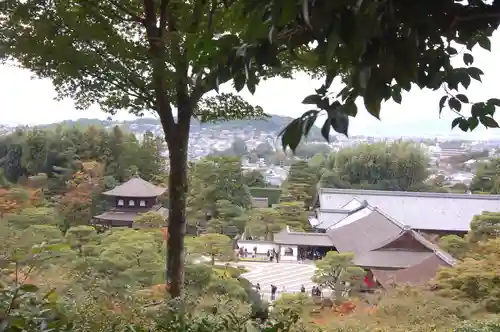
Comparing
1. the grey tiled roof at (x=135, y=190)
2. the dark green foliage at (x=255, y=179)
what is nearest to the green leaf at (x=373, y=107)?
the grey tiled roof at (x=135, y=190)

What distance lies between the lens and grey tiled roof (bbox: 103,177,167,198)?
393 inches

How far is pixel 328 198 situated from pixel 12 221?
28.7 feet

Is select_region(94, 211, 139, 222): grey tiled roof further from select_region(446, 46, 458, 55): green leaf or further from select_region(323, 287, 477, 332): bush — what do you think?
select_region(446, 46, 458, 55): green leaf

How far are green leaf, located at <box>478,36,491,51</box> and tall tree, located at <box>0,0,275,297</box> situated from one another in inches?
55.8

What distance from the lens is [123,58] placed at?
231 centimetres

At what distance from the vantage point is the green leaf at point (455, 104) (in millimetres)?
751

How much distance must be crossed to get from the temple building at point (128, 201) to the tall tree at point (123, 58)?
299 inches

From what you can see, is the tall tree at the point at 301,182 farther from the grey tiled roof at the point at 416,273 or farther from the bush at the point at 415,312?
the bush at the point at 415,312

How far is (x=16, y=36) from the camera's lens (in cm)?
216

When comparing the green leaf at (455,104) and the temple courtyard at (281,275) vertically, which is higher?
the green leaf at (455,104)

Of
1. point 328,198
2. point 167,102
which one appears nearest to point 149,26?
point 167,102

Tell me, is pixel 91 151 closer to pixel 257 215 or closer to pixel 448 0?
pixel 257 215

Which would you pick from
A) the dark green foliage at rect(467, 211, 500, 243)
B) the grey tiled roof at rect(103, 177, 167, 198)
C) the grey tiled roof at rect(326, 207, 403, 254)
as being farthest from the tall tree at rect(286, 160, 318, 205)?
the dark green foliage at rect(467, 211, 500, 243)

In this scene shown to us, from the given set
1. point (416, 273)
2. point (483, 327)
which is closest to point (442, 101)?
point (483, 327)
